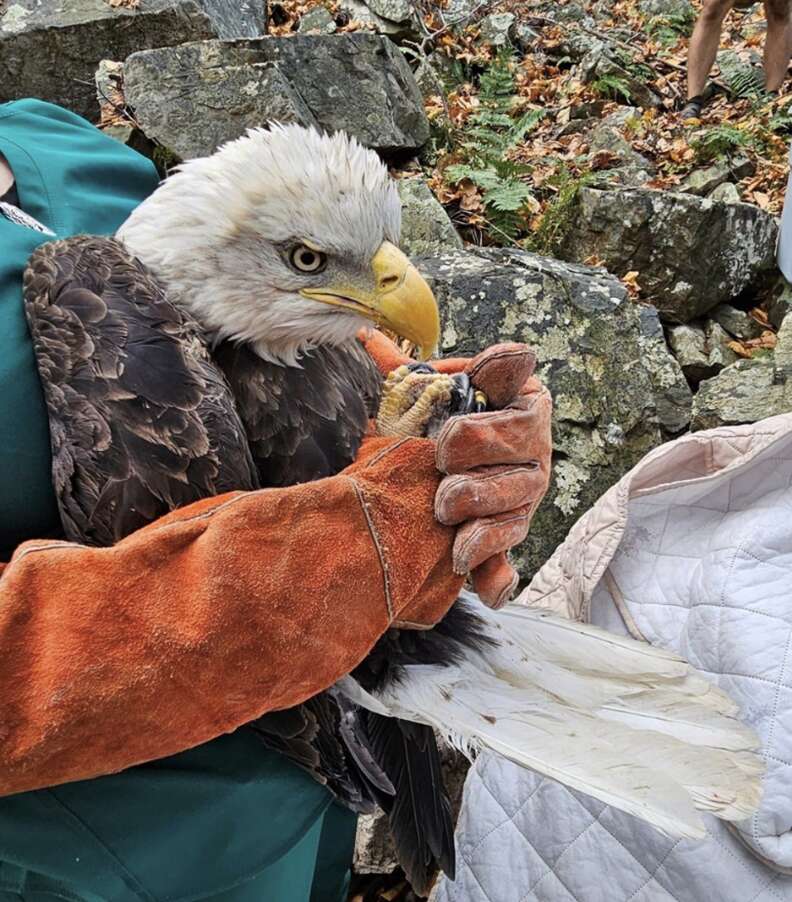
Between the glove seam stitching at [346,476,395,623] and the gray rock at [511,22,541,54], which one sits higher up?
the gray rock at [511,22,541,54]

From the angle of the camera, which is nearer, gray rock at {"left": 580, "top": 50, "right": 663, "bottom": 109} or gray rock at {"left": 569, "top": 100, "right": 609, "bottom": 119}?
gray rock at {"left": 569, "top": 100, "right": 609, "bottom": 119}

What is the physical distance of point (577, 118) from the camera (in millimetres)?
7445

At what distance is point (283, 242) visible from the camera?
1.51 m

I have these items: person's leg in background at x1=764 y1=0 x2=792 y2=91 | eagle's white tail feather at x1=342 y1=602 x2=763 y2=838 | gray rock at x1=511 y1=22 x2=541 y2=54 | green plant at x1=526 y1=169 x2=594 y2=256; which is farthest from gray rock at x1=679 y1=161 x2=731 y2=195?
eagle's white tail feather at x1=342 y1=602 x2=763 y2=838

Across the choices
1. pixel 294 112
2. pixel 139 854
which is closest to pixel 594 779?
pixel 139 854

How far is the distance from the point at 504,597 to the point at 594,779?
1.31 ft

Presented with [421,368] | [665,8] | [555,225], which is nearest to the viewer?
[421,368]

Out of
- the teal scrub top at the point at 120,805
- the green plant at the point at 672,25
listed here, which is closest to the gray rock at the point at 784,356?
the teal scrub top at the point at 120,805

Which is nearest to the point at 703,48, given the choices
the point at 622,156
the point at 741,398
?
the point at 622,156

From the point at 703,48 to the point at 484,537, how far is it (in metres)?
7.68

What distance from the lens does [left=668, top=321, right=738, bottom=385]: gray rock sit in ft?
14.5

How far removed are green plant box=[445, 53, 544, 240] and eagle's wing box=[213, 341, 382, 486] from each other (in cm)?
369

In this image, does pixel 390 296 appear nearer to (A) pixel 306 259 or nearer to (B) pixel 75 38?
(A) pixel 306 259

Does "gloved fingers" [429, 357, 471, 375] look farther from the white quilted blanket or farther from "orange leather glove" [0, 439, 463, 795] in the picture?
the white quilted blanket
